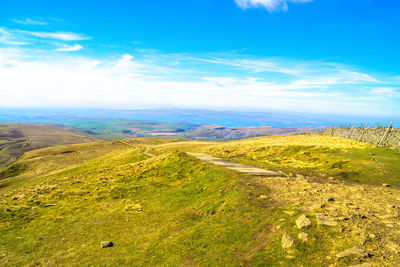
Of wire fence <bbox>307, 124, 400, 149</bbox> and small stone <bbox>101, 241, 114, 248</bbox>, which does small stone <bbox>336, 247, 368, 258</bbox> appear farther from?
wire fence <bbox>307, 124, 400, 149</bbox>

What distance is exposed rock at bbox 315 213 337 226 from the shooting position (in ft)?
40.5

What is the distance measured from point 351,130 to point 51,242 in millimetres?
61821

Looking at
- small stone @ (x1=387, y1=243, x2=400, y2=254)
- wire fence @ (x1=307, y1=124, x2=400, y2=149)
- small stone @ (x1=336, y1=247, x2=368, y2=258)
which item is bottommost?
small stone @ (x1=336, y1=247, x2=368, y2=258)

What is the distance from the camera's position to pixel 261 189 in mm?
19156

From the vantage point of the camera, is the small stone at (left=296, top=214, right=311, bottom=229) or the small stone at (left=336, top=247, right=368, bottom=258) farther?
the small stone at (left=296, top=214, right=311, bottom=229)

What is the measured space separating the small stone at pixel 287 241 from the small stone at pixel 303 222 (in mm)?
1259

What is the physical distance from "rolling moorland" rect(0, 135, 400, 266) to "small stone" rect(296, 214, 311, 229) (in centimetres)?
6

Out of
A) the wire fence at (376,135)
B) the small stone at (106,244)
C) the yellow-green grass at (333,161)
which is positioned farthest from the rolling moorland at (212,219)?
the wire fence at (376,135)

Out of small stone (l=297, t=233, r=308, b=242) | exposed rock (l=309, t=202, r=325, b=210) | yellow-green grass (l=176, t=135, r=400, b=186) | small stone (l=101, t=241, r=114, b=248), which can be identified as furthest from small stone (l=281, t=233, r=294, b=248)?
yellow-green grass (l=176, t=135, r=400, b=186)

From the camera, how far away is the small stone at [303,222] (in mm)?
12290

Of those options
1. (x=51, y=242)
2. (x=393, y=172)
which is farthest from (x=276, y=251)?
(x=393, y=172)

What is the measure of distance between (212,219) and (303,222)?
6032 millimetres

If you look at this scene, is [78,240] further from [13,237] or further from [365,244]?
[365,244]

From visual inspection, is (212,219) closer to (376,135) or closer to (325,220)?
(325,220)
